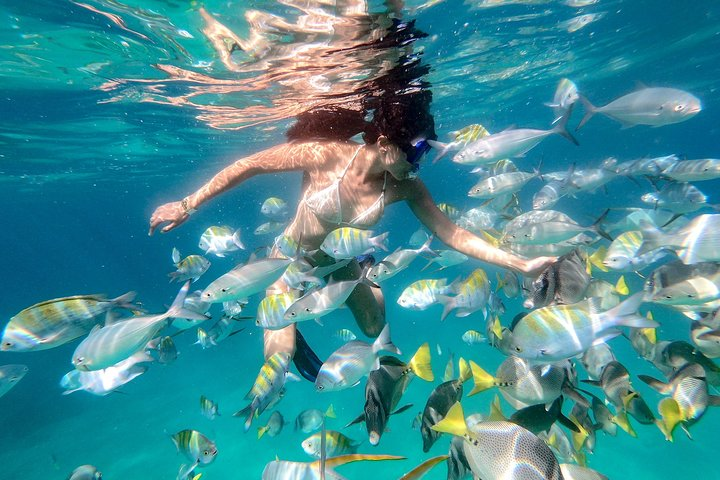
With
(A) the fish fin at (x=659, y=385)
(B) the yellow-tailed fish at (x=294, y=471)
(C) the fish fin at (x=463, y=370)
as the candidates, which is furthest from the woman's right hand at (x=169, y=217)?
(A) the fish fin at (x=659, y=385)

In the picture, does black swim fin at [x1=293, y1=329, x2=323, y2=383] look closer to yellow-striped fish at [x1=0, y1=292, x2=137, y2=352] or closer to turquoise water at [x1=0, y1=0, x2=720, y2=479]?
yellow-striped fish at [x1=0, y1=292, x2=137, y2=352]

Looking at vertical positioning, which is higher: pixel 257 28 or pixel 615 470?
pixel 257 28

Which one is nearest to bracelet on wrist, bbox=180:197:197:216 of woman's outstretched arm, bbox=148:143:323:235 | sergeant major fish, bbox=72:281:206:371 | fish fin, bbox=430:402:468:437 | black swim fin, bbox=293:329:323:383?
woman's outstretched arm, bbox=148:143:323:235

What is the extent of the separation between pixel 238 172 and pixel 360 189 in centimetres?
151

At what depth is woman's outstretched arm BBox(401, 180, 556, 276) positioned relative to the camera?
445 cm

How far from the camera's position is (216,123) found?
53.4ft

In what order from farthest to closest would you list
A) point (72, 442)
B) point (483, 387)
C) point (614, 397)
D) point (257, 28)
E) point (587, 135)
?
point (587, 135) → point (72, 442) → point (257, 28) → point (614, 397) → point (483, 387)

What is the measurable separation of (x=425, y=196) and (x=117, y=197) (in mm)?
41540

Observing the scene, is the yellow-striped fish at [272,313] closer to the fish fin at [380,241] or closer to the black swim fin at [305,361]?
the black swim fin at [305,361]

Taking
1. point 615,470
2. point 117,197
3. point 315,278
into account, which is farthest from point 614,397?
point 117,197

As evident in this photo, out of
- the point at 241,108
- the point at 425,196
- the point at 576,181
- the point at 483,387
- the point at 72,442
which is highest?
the point at 241,108

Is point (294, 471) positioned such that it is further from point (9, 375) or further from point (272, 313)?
point (9, 375)

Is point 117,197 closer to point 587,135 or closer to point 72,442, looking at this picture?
point 72,442

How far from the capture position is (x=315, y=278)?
3941 millimetres
